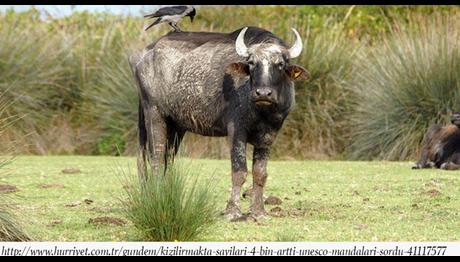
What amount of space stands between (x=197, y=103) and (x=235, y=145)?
2.94 ft

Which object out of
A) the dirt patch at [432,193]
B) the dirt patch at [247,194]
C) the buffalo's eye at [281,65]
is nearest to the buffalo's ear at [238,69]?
the buffalo's eye at [281,65]

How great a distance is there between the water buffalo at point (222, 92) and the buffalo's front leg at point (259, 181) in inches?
0.4

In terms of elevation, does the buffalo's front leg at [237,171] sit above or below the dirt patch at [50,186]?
above

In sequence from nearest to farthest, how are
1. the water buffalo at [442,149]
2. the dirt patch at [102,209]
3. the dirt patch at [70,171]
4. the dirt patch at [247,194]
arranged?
the dirt patch at [102,209] < the dirt patch at [247,194] < the dirt patch at [70,171] < the water buffalo at [442,149]

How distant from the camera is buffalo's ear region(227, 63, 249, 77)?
10.7 meters

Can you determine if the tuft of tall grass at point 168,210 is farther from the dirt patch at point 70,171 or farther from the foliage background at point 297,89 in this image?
the foliage background at point 297,89

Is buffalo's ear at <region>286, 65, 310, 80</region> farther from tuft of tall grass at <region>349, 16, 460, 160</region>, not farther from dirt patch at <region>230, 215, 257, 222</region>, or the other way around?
tuft of tall grass at <region>349, 16, 460, 160</region>

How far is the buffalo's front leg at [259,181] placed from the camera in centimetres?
1097

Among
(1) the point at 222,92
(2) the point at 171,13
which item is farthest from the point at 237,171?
(2) the point at 171,13

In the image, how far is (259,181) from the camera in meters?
11.1

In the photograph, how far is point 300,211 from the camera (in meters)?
11.6

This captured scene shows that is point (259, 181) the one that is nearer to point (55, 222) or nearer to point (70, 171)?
point (55, 222)

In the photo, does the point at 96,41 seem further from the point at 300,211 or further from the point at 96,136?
the point at 300,211

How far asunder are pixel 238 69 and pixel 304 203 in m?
2.44
